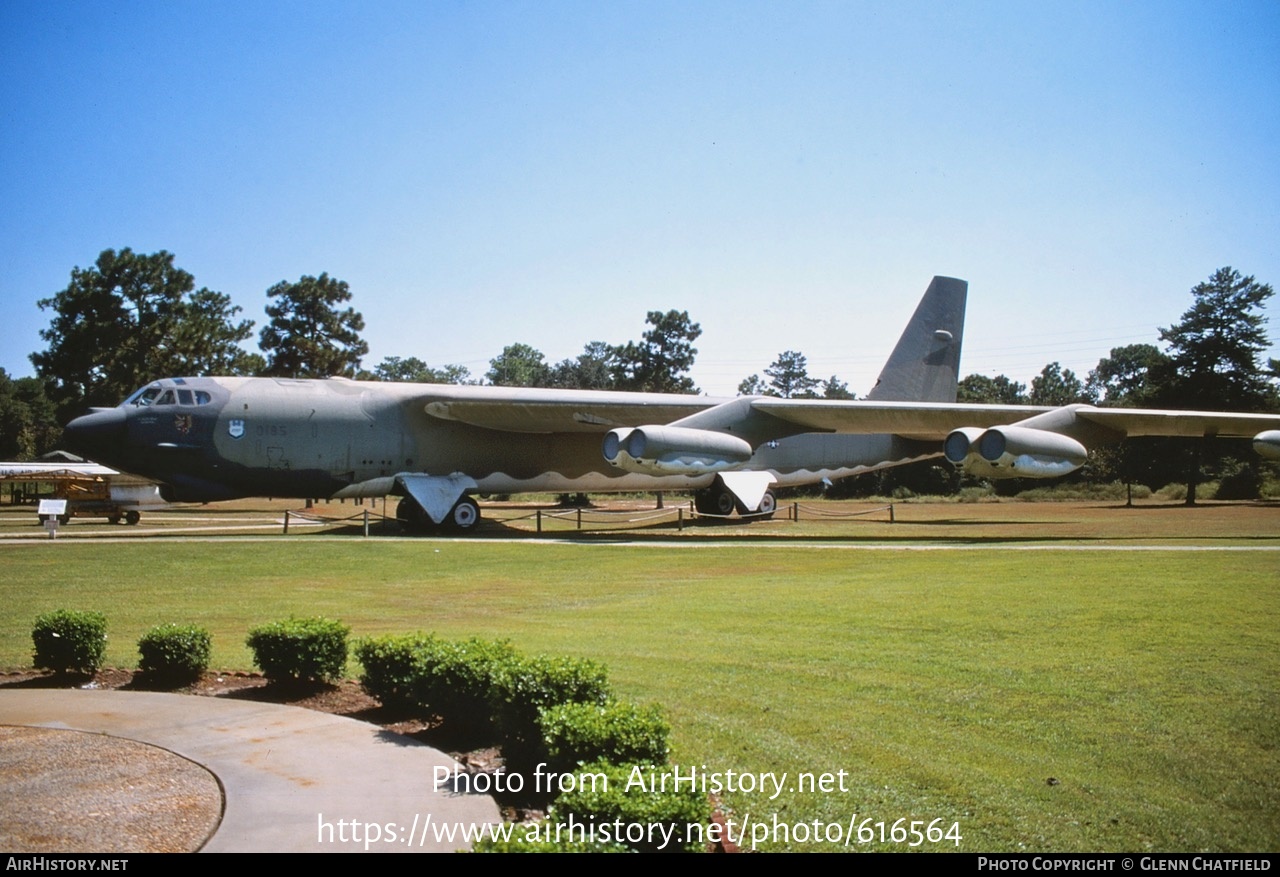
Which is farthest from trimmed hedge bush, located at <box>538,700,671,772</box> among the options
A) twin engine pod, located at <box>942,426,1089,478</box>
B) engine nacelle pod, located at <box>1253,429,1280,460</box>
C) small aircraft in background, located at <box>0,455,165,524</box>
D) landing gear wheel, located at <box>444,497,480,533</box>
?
engine nacelle pod, located at <box>1253,429,1280,460</box>

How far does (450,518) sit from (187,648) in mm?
19244

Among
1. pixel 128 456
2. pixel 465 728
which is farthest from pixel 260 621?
pixel 128 456

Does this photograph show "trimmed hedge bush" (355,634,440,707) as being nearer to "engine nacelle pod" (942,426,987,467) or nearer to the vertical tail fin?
"engine nacelle pod" (942,426,987,467)

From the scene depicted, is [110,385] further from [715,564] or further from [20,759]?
[20,759]

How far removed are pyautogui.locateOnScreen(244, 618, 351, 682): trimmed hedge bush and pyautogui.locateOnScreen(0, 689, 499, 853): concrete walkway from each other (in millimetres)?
621

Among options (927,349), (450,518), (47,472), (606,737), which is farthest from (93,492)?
(606,737)

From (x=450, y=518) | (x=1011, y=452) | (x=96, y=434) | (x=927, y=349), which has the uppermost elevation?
(x=927, y=349)

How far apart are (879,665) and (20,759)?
277 inches

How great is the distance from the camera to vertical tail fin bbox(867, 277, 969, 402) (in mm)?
35938

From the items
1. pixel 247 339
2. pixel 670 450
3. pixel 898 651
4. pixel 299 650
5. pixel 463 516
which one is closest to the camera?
pixel 299 650

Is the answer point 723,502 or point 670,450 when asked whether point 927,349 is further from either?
point 670,450

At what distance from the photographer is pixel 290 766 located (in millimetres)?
6211

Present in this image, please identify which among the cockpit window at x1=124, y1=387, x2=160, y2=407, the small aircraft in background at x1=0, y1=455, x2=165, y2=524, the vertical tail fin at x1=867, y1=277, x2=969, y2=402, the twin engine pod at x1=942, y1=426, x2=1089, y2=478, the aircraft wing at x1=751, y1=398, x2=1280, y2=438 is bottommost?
the small aircraft in background at x1=0, y1=455, x2=165, y2=524

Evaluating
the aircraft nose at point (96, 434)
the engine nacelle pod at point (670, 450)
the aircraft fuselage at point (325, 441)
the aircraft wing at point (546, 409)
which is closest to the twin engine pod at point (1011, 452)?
the engine nacelle pod at point (670, 450)
